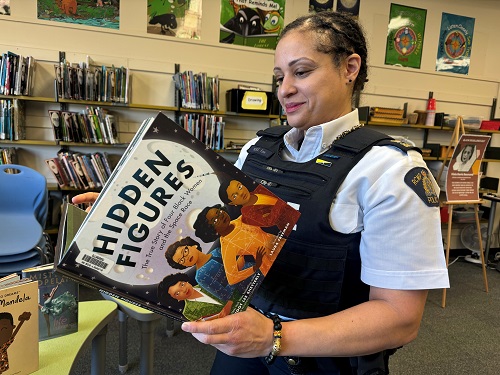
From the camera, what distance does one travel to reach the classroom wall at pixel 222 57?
301 cm

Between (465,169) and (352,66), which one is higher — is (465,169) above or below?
below

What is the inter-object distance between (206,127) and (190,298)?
2.78 metres

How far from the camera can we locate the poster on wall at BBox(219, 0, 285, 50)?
344 centimetres

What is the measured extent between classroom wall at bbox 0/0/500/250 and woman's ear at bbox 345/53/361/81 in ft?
9.15

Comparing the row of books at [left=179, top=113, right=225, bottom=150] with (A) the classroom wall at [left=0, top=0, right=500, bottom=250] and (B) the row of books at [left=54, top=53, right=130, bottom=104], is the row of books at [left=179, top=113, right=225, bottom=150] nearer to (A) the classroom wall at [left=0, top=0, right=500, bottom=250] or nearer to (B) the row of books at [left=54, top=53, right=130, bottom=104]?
(A) the classroom wall at [left=0, top=0, right=500, bottom=250]

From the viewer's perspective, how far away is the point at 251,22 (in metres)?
3.51

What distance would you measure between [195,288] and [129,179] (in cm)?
22

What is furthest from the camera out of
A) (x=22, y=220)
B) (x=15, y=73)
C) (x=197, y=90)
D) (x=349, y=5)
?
(x=349, y=5)

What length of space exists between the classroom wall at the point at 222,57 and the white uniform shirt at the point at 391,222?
117 inches

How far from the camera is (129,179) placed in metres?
0.50

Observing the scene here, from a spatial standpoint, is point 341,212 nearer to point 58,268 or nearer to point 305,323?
point 305,323

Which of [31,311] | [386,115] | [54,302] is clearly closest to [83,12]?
[54,302]

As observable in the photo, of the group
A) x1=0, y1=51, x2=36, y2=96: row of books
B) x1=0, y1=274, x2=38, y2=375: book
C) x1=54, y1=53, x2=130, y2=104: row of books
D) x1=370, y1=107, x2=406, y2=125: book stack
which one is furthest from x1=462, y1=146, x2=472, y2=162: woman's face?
x1=0, y1=51, x2=36, y2=96: row of books

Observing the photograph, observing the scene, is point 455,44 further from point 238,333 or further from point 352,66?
point 238,333
